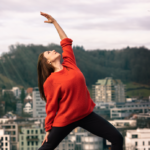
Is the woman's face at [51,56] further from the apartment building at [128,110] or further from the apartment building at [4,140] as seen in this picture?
the apartment building at [128,110]

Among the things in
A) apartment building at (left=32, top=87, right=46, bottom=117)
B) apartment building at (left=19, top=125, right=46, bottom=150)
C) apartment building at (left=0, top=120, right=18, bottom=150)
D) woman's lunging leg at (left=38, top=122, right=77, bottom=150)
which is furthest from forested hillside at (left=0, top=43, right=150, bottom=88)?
woman's lunging leg at (left=38, top=122, right=77, bottom=150)

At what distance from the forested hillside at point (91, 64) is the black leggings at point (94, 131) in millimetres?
23485

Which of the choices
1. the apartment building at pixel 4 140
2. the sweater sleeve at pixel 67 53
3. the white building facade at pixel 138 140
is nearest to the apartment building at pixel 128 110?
the white building facade at pixel 138 140

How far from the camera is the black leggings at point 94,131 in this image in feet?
3.41

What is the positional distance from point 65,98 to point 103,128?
0.17 metres

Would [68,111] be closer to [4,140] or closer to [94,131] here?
[94,131]

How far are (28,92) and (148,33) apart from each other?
14.0 m

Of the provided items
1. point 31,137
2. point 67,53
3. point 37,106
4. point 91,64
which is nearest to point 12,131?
point 31,137

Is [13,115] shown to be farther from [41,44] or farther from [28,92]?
[41,44]

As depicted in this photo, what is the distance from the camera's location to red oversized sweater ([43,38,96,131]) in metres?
1.03

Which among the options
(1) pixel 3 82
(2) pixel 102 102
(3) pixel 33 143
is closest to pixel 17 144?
(3) pixel 33 143

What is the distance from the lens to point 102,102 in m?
25.0

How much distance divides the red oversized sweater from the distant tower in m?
23.3

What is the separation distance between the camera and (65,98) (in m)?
1.04
